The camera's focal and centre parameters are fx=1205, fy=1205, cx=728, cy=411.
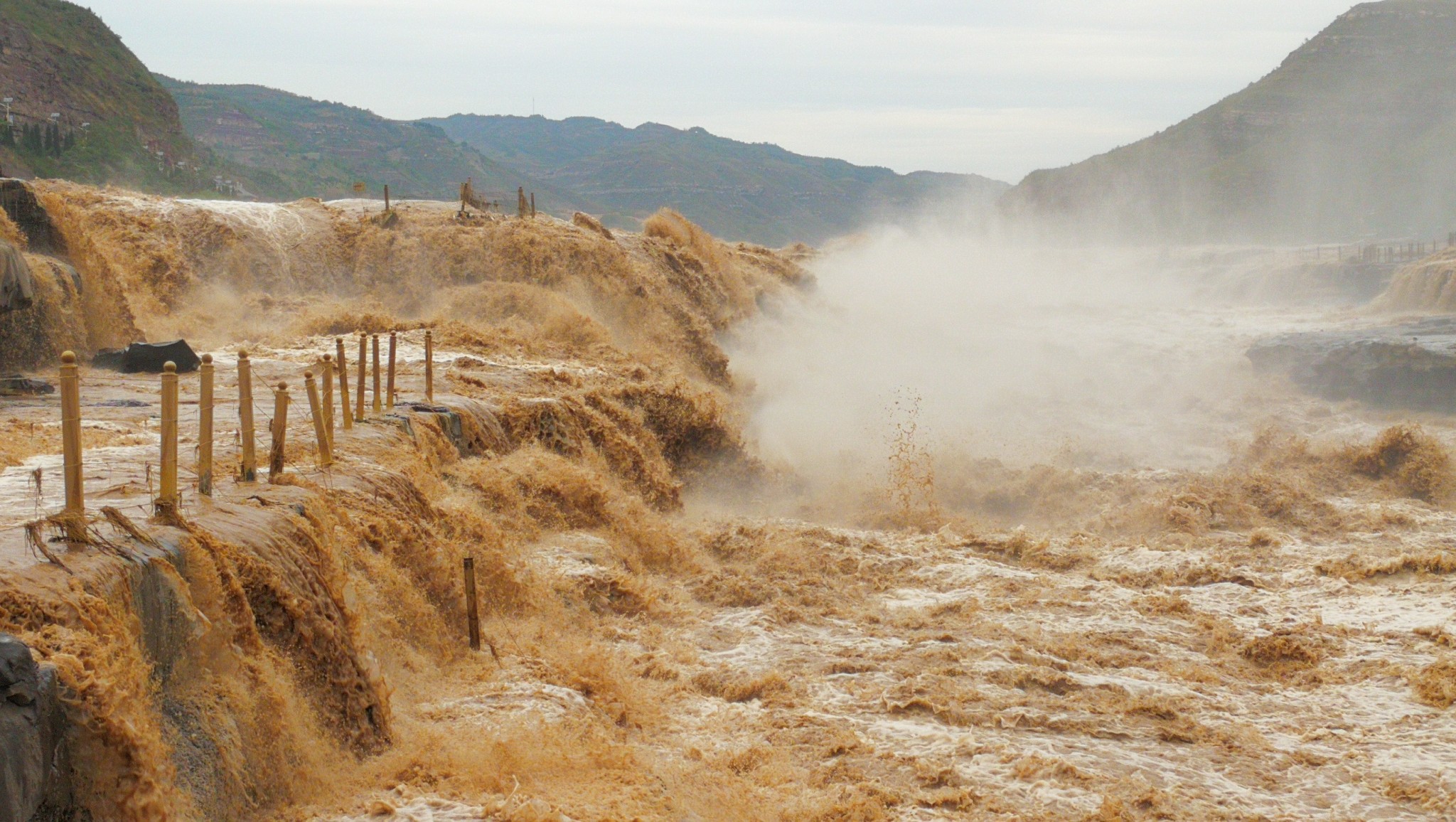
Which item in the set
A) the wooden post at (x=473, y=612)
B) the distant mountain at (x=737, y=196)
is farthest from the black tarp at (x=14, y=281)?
the distant mountain at (x=737, y=196)

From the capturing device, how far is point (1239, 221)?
93.8 m

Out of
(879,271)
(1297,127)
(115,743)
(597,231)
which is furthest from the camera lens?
(1297,127)

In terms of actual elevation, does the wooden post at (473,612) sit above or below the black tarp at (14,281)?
below

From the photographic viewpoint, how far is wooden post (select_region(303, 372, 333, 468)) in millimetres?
8523

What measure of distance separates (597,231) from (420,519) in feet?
63.0

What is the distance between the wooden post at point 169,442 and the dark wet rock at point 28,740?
5.61 feet

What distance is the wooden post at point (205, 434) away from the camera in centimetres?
688

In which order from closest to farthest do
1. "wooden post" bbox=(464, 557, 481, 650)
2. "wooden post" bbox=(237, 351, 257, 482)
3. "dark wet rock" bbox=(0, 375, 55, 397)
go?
"wooden post" bbox=(237, 351, 257, 482) → "wooden post" bbox=(464, 557, 481, 650) → "dark wet rock" bbox=(0, 375, 55, 397)

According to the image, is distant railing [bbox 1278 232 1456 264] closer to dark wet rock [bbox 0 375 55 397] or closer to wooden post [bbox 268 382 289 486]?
dark wet rock [bbox 0 375 55 397]

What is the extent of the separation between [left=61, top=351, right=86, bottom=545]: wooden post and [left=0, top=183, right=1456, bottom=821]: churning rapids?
0.59 ft

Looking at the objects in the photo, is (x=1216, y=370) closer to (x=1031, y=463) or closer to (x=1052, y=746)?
(x=1031, y=463)

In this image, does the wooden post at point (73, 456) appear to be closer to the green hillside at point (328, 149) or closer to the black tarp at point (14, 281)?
the black tarp at point (14, 281)

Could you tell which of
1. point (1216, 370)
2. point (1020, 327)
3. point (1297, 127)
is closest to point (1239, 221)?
point (1297, 127)

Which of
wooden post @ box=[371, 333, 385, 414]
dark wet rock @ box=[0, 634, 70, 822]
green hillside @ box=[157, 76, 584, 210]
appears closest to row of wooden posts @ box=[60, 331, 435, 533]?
wooden post @ box=[371, 333, 385, 414]
